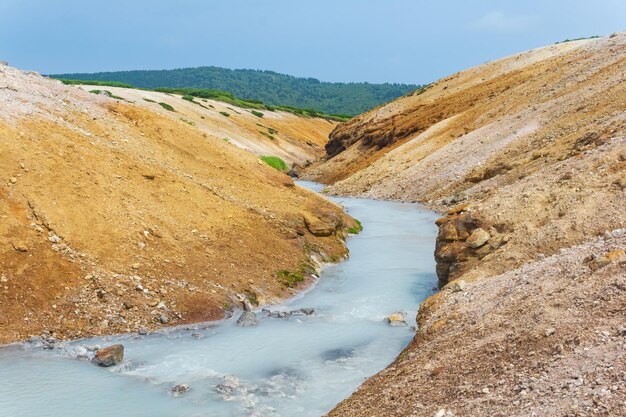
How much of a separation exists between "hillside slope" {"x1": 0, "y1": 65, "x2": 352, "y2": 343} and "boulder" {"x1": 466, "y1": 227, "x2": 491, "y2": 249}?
5.39 meters

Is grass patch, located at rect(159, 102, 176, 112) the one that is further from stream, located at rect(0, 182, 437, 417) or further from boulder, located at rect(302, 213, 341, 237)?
stream, located at rect(0, 182, 437, 417)

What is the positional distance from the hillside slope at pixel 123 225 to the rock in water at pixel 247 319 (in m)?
0.71

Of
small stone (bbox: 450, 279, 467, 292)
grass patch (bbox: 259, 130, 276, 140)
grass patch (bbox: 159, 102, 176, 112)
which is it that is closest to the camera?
small stone (bbox: 450, 279, 467, 292)

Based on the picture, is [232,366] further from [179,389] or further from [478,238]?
[478,238]

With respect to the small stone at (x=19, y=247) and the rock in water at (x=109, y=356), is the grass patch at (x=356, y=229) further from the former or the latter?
the rock in water at (x=109, y=356)

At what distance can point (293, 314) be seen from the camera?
14883mm

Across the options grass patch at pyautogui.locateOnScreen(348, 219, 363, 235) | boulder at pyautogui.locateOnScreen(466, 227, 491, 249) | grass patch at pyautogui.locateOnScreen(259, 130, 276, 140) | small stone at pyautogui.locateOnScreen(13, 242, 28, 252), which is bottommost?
grass patch at pyautogui.locateOnScreen(348, 219, 363, 235)

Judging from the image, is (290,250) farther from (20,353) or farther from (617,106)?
(617,106)

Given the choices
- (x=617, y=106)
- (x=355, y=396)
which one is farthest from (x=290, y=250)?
(x=617, y=106)

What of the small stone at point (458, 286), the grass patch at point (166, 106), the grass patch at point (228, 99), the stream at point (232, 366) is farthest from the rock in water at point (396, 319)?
the grass patch at point (228, 99)

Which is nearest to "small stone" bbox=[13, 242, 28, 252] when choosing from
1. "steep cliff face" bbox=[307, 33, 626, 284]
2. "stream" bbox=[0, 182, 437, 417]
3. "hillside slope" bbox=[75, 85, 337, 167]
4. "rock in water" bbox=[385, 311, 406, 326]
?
"stream" bbox=[0, 182, 437, 417]

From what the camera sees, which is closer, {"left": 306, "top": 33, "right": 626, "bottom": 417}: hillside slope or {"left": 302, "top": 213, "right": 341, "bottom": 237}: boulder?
{"left": 306, "top": 33, "right": 626, "bottom": 417}: hillside slope

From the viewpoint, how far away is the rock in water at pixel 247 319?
14039 mm

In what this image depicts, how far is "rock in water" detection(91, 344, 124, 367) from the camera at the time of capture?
1141 centimetres
